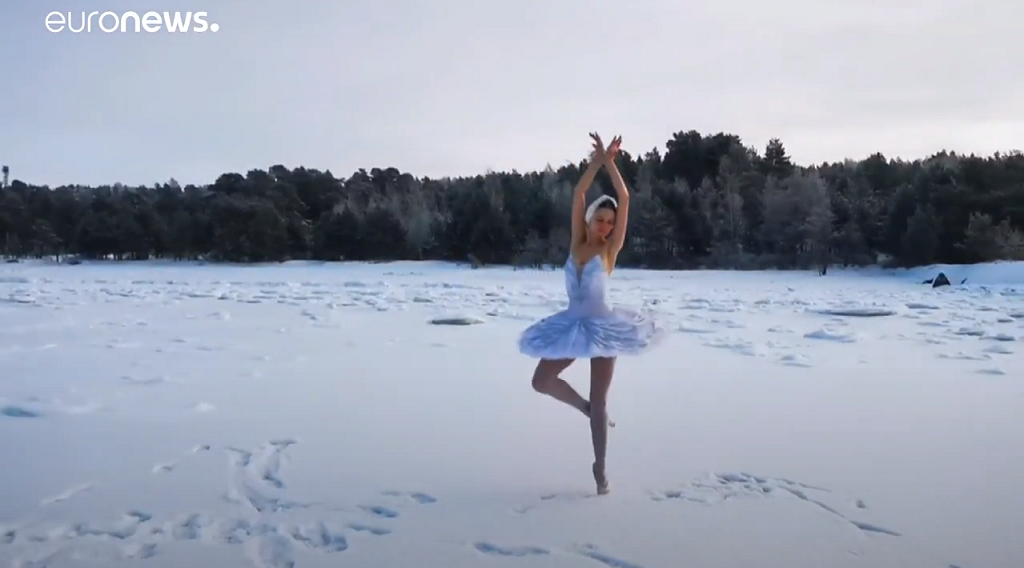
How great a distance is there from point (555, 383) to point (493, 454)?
0.62 m

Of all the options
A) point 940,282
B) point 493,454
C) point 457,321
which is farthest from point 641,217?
point 493,454

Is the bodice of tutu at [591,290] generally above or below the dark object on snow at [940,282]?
above

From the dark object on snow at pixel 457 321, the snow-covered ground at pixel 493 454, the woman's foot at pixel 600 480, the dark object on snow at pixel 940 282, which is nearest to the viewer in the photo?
the snow-covered ground at pixel 493 454

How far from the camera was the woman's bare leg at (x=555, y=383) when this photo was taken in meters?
3.40

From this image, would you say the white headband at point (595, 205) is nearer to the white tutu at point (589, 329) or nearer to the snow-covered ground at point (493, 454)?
the white tutu at point (589, 329)

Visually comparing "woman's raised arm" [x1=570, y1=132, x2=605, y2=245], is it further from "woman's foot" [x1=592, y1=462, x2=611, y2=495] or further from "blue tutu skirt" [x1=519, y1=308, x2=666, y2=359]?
"woman's foot" [x1=592, y1=462, x2=611, y2=495]

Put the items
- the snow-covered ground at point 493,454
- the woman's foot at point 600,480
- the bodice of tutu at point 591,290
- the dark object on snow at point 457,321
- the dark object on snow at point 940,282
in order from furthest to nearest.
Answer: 1. the dark object on snow at point 940,282
2. the dark object on snow at point 457,321
3. the bodice of tutu at point 591,290
4. the woman's foot at point 600,480
5. the snow-covered ground at point 493,454

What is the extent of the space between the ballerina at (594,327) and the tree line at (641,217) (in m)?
23.2

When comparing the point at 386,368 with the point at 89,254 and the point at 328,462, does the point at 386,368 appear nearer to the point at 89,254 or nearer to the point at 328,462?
the point at 328,462

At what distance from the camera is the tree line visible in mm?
25031

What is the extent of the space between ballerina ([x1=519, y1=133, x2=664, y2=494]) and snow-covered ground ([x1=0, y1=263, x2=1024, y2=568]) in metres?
0.34

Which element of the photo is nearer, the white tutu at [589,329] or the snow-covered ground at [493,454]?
the snow-covered ground at [493,454]

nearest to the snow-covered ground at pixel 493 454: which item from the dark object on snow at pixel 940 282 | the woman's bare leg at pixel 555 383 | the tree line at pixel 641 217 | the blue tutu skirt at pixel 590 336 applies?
the woman's bare leg at pixel 555 383

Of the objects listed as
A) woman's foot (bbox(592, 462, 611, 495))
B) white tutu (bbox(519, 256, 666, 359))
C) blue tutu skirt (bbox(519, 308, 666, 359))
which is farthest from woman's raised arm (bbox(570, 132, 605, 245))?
woman's foot (bbox(592, 462, 611, 495))
